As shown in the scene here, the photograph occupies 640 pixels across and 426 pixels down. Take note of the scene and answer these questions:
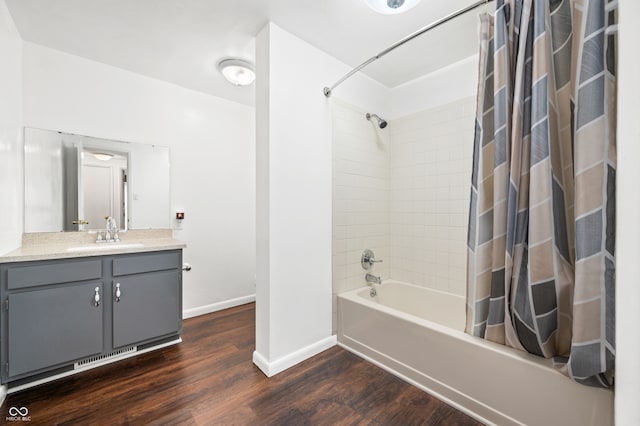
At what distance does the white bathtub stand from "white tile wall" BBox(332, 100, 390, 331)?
303mm

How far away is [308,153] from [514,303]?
5.21 ft

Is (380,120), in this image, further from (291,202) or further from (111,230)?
(111,230)

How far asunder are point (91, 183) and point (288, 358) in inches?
89.5

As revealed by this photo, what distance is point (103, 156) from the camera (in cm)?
238

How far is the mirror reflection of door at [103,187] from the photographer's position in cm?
231

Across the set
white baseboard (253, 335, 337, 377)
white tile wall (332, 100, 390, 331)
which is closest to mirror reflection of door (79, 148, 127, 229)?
white baseboard (253, 335, 337, 377)

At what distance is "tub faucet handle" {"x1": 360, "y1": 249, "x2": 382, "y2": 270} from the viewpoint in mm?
2484

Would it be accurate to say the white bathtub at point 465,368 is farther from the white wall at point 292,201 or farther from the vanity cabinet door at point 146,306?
the vanity cabinet door at point 146,306

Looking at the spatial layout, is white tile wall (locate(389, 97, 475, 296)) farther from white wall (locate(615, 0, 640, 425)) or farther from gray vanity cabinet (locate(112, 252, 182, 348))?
gray vanity cabinet (locate(112, 252, 182, 348))

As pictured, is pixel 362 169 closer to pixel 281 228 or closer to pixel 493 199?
pixel 281 228

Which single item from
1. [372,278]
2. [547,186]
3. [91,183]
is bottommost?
[372,278]

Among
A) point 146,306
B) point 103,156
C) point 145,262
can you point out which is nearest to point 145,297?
point 146,306

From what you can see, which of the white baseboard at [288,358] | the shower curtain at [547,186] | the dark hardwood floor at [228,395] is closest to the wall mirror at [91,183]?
the dark hardwood floor at [228,395]

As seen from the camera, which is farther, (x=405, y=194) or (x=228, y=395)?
(x=405, y=194)
